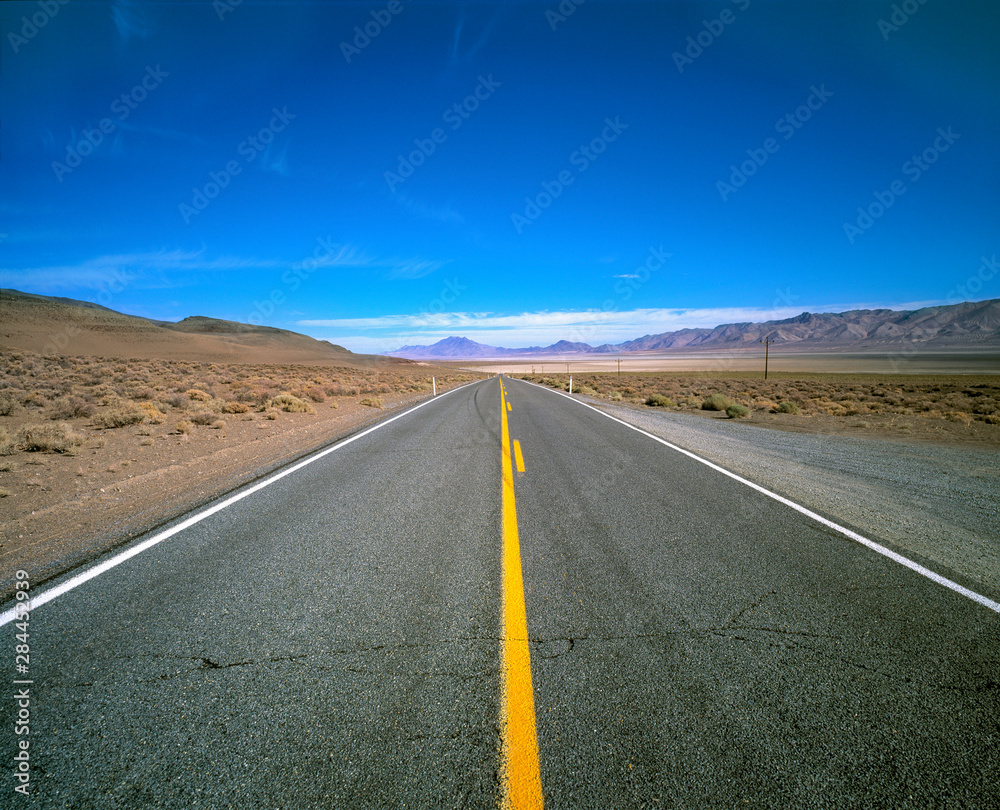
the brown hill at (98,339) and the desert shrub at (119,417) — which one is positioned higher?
the brown hill at (98,339)

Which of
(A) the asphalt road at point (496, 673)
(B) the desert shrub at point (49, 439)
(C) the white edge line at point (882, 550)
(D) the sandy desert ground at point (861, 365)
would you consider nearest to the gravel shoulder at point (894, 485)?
(C) the white edge line at point (882, 550)

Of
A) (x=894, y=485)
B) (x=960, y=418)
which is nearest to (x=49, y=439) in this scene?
(x=894, y=485)

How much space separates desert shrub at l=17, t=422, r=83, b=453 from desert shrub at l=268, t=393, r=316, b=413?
661 centimetres

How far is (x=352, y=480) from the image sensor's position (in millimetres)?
6457

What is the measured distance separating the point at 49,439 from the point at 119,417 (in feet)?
9.64

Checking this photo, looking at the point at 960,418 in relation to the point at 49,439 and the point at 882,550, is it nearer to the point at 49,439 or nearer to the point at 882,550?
the point at 882,550

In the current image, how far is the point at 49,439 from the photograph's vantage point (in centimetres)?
820

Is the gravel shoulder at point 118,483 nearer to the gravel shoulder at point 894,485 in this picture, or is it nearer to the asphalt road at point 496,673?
the asphalt road at point 496,673

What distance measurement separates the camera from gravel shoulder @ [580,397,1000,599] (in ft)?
13.7

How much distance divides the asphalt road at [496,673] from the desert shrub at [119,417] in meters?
9.11

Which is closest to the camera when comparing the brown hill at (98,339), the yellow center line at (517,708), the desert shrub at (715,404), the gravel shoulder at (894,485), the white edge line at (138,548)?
the yellow center line at (517,708)

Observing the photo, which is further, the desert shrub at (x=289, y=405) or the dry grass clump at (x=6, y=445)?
the desert shrub at (x=289, y=405)

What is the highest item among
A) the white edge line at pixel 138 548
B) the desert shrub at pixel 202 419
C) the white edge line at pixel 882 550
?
the desert shrub at pixel 202 419

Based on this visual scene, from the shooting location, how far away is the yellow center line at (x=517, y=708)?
176 cm
